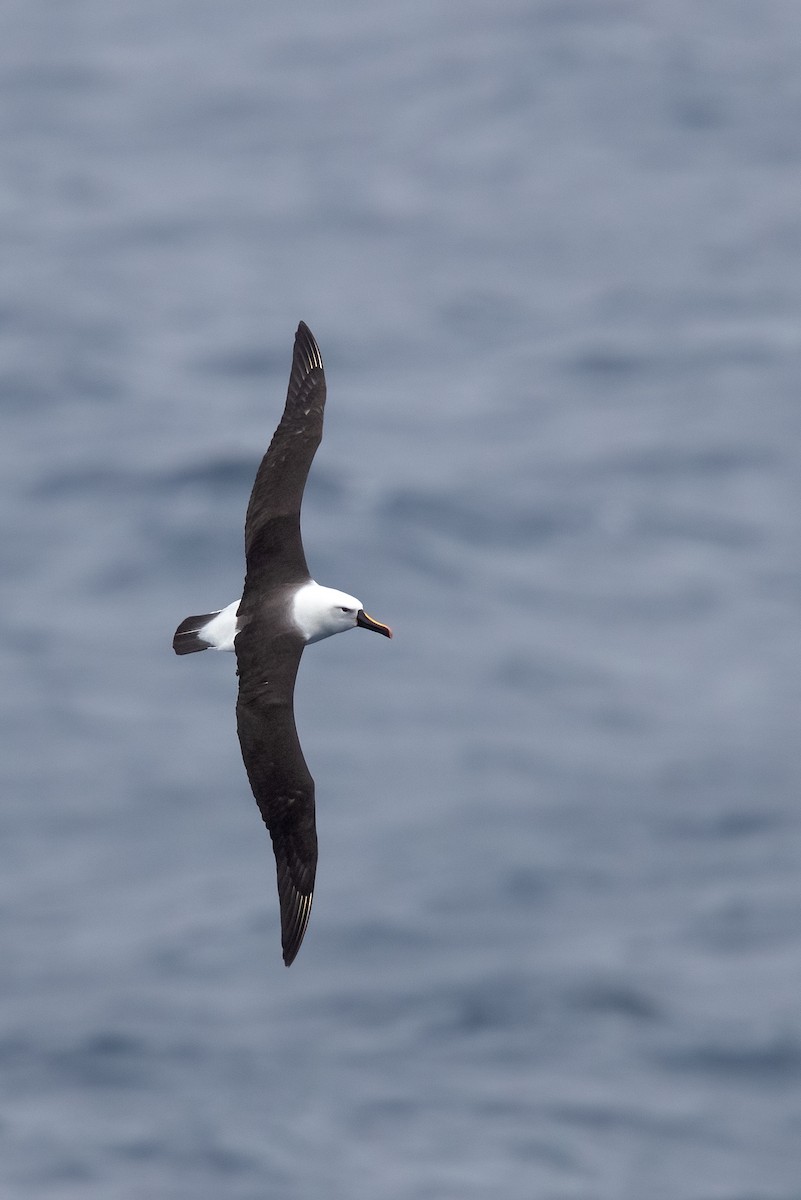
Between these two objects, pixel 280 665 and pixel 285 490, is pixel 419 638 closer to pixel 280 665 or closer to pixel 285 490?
pixel 285 490

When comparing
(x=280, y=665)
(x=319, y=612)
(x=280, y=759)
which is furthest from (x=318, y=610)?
(x=280, y=759)

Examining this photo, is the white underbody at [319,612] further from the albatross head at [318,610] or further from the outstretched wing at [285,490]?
the outstretched wing at [285,490]

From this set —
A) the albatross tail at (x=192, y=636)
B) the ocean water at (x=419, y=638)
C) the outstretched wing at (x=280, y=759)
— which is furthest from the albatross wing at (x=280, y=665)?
the ocean water at (x=419, y=638)

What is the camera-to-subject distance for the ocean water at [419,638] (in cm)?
Answer: 5075

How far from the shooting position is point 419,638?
6031 cm

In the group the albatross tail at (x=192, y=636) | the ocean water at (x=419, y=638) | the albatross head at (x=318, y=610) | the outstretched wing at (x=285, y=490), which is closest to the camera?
the albatross head at (x=318, y=610)

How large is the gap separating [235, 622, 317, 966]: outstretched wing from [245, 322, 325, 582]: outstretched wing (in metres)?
0.63

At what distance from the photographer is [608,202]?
8394cm

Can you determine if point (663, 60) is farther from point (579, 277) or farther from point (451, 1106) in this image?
point (451, 1106)

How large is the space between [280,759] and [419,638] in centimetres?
4162

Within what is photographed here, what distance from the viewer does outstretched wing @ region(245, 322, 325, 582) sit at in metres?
19.4

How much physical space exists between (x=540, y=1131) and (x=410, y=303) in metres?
33.7

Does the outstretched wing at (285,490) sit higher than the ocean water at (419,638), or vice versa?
the ocean water at (419,638)

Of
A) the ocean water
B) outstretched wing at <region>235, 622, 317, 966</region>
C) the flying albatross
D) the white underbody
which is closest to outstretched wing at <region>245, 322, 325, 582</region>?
the flying albatross
